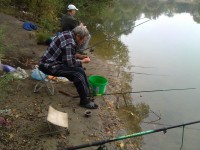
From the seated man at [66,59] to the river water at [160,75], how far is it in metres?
1.43

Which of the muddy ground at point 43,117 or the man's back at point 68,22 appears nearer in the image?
the muddy ground at point 43,117

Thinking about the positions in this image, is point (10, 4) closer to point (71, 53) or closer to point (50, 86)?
point (50, 86)

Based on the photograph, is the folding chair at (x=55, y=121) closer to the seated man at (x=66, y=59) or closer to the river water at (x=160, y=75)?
the seated man at (x=66, y=59)

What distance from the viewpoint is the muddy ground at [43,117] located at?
4719 millimetres

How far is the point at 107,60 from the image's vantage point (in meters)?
Result: 10.1

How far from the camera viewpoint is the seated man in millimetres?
5374

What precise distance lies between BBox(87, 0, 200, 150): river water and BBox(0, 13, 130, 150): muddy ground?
55 centimetres

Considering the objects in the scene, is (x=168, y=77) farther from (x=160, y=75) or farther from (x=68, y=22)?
(x=68, y=22)

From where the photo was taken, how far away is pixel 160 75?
1006 centimetres

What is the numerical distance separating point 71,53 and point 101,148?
264cm

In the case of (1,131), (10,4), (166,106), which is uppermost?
A: (10,4)

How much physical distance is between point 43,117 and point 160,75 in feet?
18.3

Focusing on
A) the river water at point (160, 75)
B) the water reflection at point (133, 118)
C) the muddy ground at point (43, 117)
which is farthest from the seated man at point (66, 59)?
the river water at point (160, 75)

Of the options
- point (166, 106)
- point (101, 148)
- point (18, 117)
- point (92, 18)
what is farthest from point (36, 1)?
point (101, 148)
